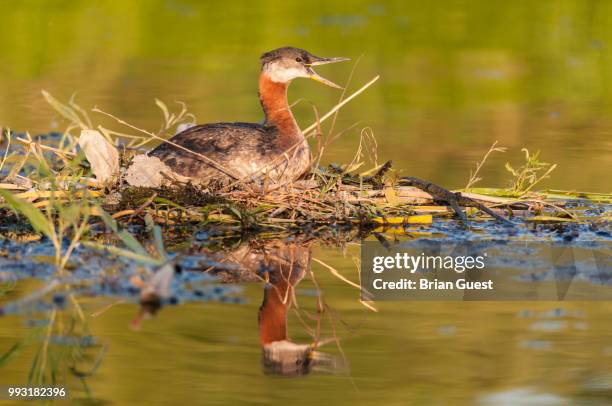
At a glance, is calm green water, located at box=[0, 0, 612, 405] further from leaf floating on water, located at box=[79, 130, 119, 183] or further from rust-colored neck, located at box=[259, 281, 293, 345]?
leaf floating on water, located at box=[79, 130, 119, 183]

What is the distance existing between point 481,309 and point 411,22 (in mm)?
11860

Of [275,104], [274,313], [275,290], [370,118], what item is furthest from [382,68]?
[274,313]

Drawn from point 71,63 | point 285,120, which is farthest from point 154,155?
point 71,63

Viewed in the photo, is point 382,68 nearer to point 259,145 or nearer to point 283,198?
point 259,145

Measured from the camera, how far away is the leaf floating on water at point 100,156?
7.07 metres

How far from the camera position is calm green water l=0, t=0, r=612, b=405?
14.6 ft

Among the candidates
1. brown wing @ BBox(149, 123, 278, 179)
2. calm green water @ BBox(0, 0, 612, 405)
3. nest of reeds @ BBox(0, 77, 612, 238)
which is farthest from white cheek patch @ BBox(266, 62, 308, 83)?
calm green water @ BBox(0, 0, 612, 405)

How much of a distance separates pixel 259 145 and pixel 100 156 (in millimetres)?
1022

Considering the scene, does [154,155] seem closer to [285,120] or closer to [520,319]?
[285,120]

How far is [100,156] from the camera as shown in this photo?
7090 millimetres

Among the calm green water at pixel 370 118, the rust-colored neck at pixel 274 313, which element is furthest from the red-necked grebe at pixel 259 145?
the rust-colored neck at pixel 274 313

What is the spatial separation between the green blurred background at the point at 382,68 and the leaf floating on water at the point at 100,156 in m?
2.30

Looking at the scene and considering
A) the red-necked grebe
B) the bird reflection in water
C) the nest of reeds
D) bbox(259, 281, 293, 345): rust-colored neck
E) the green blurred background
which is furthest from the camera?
the green blurred background

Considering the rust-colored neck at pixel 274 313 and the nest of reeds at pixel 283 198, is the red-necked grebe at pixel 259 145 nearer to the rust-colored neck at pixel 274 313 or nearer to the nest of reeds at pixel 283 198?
the nest of reeds at pixel 283 198
